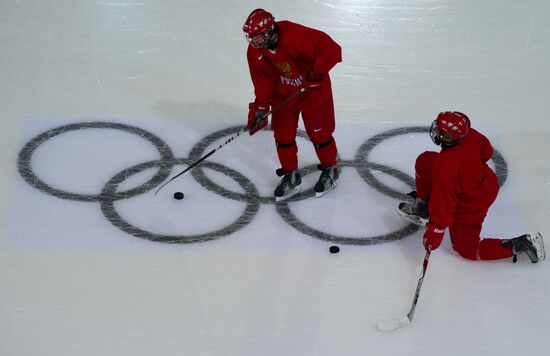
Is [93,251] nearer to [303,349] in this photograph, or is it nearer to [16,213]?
[16,213]

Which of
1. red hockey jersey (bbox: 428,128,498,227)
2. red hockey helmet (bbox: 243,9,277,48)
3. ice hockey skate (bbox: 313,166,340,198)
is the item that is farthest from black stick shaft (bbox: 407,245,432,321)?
red hockey helmet (bbox: 243,9,277,48)

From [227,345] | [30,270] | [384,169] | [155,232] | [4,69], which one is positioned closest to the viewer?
[227,345]

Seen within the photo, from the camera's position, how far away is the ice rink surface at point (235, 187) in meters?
4.81

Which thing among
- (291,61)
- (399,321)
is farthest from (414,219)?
(291,61)

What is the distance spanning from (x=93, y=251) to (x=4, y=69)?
2.10 m

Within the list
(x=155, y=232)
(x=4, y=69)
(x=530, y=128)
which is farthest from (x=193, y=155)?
(x=530, y=128)

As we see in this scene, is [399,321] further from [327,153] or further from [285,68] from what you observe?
[285,68]

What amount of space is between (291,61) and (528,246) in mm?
1596

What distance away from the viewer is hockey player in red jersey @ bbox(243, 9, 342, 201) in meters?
5.24

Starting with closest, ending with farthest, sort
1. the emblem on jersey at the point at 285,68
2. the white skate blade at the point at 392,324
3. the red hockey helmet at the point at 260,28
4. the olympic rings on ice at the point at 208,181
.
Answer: the white skate blade at the point at 392,324
the red hockey helmet at the point at 260,28
the emblem on jersey at the point at 285,68
the olympic rings on ice at the point at 208,181

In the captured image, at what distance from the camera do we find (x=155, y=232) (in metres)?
5.45

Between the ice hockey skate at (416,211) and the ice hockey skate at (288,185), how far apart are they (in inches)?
24.7

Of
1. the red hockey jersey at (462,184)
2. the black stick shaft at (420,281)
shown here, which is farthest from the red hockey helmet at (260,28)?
the black stick shaft at (420,281)

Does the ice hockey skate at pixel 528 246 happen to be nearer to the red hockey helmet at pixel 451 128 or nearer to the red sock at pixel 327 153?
the red hockey helmet at pixel 451 128
